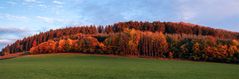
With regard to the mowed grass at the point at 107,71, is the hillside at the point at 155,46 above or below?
above

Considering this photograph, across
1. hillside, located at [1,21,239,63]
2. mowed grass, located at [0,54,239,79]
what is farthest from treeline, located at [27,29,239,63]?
mowed grass, located at [0,54,239,79]

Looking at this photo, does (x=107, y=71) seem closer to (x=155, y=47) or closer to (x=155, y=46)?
(x=155, y=47)

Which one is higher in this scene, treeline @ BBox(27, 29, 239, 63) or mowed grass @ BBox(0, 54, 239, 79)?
treeline @ BBox(27, 29, 239, 63)

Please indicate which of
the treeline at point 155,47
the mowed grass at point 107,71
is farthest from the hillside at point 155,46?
the mowed grass at point 107,71

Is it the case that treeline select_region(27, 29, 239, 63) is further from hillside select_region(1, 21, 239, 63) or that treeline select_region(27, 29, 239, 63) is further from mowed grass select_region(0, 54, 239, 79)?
mowed grass select_region(0, 54, 239, 79)

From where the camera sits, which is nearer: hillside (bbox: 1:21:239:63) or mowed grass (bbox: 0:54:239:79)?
mowed grass (bbox: 0:54:239:79)

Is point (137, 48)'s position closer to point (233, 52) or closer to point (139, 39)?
point (139, 39)

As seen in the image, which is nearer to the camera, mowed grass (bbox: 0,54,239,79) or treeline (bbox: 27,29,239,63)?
mowed grass (bbox: 0,54,239,79)

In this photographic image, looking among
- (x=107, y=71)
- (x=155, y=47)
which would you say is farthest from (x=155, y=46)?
(x=107, y=71)

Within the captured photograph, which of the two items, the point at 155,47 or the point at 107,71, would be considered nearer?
the point at 107,71

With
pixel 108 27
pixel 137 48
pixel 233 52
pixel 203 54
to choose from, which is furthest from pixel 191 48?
pixel 108 27

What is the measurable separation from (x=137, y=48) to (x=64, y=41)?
26668mm

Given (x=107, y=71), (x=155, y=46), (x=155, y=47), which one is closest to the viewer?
(x=107, y=71)

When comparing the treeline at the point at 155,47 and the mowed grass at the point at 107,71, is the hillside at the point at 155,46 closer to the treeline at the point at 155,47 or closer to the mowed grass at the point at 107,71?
the treeline at the point at 155,47
